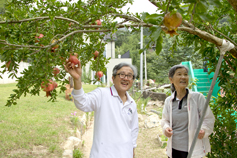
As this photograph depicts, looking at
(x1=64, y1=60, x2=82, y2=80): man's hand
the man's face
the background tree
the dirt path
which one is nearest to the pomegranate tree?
the background tree

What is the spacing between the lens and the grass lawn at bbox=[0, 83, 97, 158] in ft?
10.8

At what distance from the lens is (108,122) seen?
1.65 metres

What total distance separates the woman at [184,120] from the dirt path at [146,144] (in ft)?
7.37

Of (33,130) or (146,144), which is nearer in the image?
(33,130)

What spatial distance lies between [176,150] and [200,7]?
1616 mm

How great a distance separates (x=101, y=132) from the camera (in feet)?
5.34

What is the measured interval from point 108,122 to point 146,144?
3446mm

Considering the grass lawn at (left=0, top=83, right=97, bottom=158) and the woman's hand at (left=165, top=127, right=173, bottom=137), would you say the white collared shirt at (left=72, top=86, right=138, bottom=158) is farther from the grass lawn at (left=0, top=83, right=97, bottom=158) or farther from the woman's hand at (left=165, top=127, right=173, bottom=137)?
the grass lawn at (left=0, top=83, right=97, bottom=158)

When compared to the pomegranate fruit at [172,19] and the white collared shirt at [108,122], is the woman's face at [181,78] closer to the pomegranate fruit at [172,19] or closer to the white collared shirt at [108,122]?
the white collared shirt at [108,122]

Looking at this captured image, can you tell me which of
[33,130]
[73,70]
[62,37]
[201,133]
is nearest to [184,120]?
[201,133]

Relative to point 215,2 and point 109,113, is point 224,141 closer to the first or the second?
point 109,113

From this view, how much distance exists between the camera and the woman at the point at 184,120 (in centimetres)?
193

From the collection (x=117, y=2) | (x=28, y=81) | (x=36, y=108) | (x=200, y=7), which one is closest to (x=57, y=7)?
(x=117, y=2)

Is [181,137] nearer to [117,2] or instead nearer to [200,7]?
[117,2]
